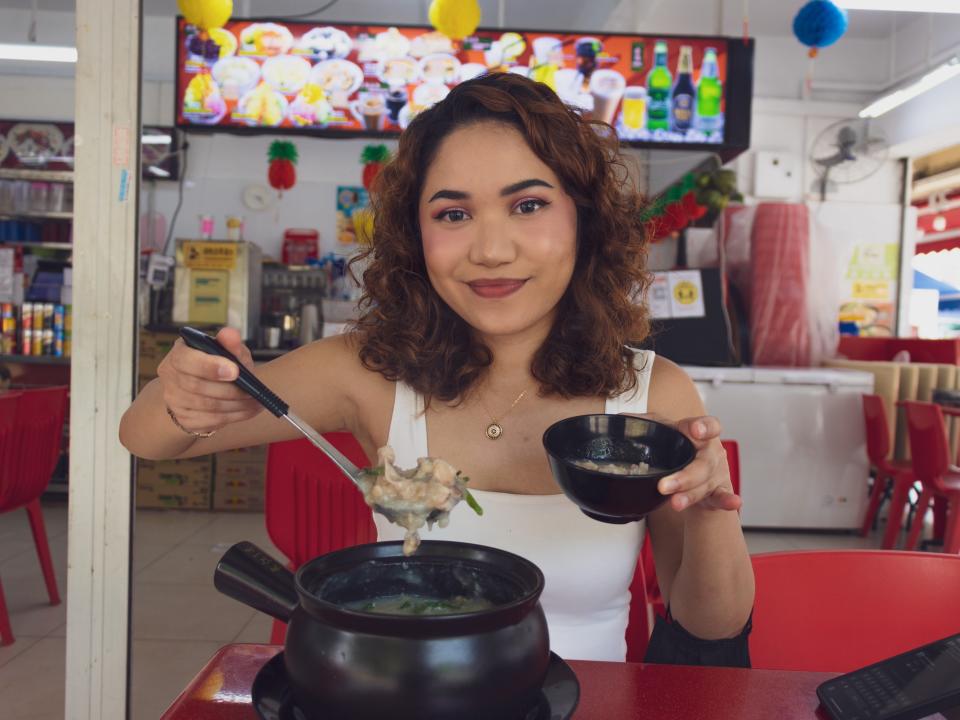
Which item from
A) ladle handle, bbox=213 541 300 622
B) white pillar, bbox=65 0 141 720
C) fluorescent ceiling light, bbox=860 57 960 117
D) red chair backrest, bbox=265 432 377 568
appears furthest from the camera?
fluorescent ceiling light, bbox=860 57 960 117

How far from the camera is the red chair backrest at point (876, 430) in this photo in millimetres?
4582

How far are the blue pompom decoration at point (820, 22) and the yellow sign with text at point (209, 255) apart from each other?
4.28 m

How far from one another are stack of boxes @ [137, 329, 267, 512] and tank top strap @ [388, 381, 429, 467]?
3.98 m

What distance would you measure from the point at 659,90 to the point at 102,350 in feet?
10.5

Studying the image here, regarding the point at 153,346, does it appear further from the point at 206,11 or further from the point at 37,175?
the point at 206,11

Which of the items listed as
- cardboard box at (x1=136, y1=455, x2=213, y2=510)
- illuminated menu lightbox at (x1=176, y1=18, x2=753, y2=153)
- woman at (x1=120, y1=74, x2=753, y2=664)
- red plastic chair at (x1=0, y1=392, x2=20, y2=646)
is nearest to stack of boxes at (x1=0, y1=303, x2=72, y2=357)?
cardboard box at (x1=136, y1=455, x2=213, y2=510)

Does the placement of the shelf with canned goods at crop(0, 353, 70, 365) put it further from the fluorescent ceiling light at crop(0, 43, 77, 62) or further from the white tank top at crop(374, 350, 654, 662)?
the white tank top at crop(374, 350, 654, 662)

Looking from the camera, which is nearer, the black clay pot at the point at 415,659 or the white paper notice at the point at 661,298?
the black clay pot at the point at 415,659

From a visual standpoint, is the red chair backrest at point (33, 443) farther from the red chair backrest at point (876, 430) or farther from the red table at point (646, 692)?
the red chair backrest at point (876, 430)

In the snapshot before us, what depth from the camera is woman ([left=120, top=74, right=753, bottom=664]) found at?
1.20 m

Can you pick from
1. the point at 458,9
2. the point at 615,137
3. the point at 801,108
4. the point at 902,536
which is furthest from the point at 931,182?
the point at 615,137

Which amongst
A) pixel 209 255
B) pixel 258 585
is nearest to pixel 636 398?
pixel 258 585

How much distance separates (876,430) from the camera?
4.64 meters

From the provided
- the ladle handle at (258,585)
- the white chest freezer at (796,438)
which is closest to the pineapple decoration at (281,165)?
the white chest freezer at (796,438)
